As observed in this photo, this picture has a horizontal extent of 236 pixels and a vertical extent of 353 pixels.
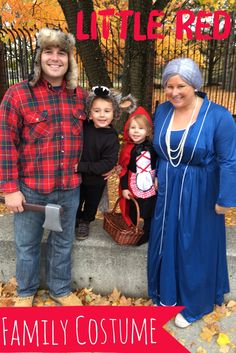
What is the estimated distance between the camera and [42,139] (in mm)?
2412

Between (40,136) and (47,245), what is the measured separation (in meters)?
0.97

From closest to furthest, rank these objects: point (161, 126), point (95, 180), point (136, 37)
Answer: point (161, 126) → point (95, 180) → point (136, 37)

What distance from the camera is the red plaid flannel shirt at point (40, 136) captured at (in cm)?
234

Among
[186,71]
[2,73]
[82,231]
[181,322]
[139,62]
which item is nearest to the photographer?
[186,71]

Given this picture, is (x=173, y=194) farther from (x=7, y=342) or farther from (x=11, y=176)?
(x=7, y=342)

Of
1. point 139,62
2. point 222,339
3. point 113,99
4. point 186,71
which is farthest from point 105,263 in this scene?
point 139,62

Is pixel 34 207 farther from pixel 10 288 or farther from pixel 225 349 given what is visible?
pixel 225 349

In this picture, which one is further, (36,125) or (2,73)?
(2,73)

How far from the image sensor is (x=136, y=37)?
555cm

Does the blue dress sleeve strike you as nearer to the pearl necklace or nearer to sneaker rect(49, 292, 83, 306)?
the pearl necklace

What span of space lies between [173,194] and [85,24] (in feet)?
13.6

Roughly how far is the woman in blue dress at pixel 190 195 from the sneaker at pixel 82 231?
571 mm

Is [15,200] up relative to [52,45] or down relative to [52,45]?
down

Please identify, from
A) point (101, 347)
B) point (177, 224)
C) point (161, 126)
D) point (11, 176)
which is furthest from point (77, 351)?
point (161, 126)
